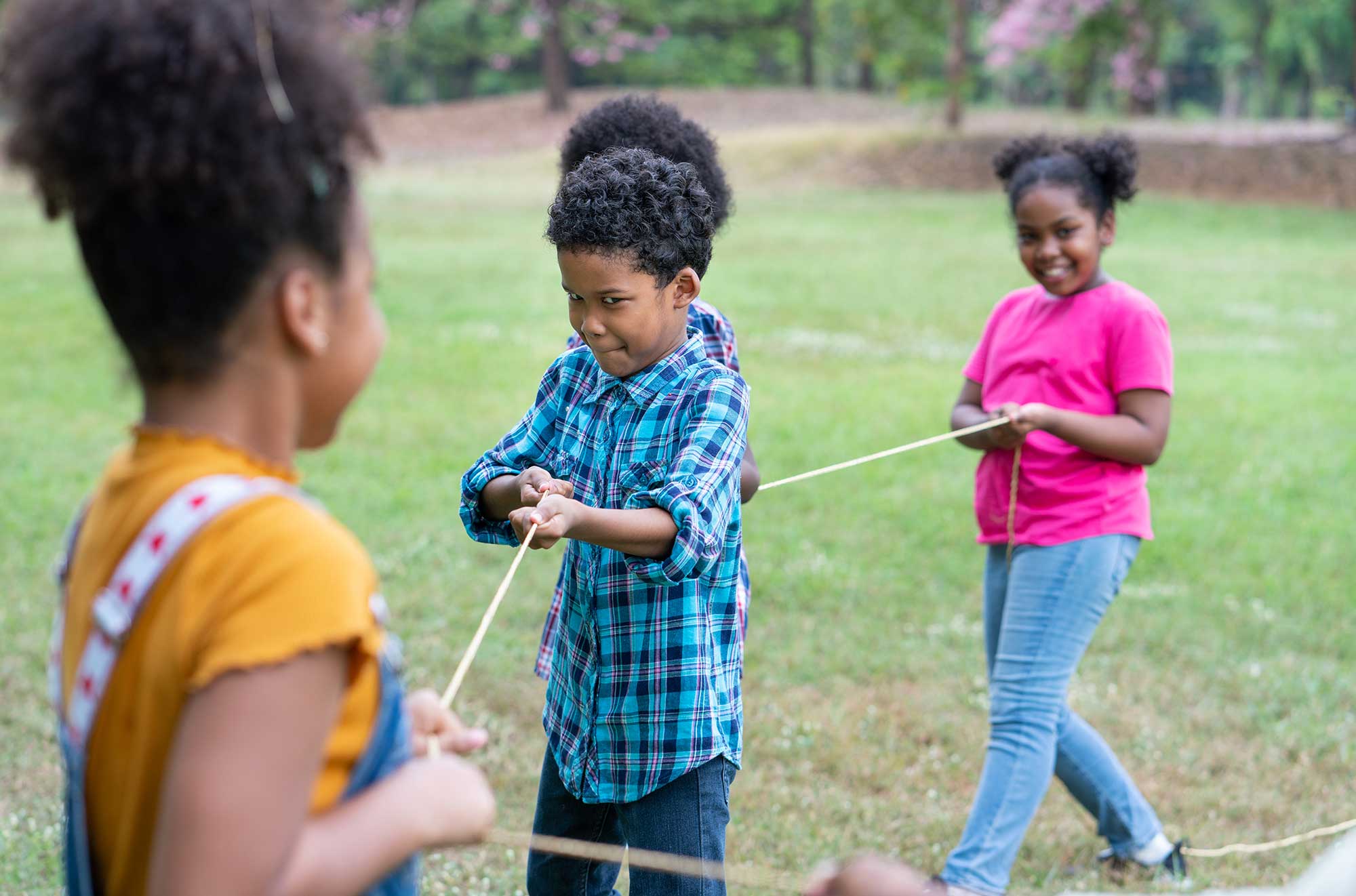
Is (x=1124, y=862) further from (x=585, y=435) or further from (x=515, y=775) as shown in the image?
(x=585, y=435)

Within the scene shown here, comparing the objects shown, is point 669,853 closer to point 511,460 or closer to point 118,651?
point 511,460

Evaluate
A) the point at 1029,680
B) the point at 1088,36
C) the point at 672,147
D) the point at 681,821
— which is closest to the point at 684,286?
the point at 672,147

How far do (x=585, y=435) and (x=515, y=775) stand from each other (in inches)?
82.4

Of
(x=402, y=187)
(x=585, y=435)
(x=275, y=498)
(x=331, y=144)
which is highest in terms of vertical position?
(x=331, y=144)

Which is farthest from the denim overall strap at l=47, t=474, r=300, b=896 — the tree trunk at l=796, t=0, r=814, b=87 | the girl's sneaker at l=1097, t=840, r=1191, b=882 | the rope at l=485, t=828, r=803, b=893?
the tree trunk at l=796, t=0, r=814, b=87

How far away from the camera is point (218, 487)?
1360 millimetres

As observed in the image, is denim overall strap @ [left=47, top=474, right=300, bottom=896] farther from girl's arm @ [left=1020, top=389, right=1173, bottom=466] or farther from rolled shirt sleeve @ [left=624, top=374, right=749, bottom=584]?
girl's arm @ [left=1020, top=389, right=1173, bottom=466]

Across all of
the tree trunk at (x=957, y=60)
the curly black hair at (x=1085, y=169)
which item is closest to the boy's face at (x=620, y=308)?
the curly black hair at (x=1085, y=169)

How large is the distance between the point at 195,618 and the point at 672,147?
236 centimetres

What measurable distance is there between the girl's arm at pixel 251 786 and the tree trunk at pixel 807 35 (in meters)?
49.1

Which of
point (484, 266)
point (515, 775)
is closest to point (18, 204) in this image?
point (484, 266)

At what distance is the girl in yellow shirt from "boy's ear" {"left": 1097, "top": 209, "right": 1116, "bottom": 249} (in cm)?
279

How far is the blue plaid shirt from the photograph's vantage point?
253cm

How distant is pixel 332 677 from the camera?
1337 millimetres
